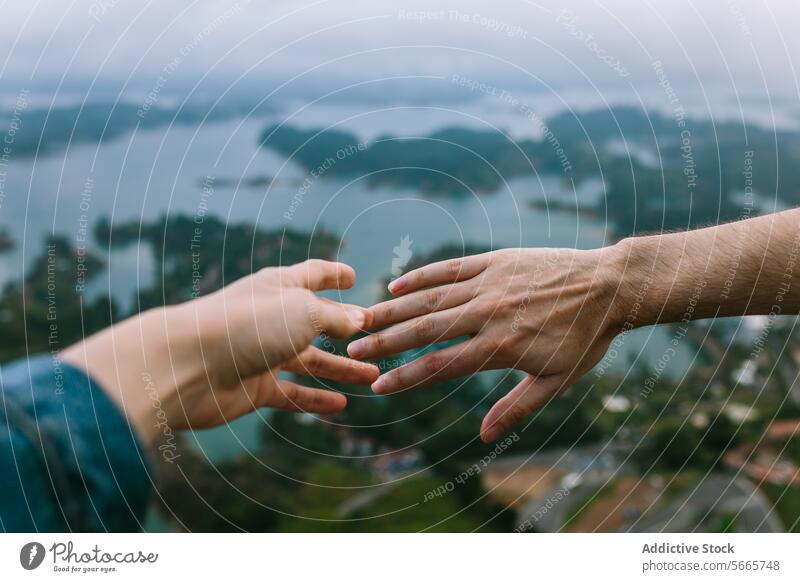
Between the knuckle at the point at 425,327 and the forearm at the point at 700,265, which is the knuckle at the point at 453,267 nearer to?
the knuckle at the point at 425,327

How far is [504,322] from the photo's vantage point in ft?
4.05

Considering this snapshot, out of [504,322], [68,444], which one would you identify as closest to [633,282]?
[504,322]

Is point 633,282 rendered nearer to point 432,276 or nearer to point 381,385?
point 432,276

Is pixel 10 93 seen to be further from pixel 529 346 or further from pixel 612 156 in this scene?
pixel 612 156

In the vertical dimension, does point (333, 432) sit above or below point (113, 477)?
below

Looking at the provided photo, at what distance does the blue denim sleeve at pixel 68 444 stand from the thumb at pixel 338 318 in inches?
20.2

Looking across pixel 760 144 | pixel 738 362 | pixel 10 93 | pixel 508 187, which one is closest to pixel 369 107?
pixel 508 187

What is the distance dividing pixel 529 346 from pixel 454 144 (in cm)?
52

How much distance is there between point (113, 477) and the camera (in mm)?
686

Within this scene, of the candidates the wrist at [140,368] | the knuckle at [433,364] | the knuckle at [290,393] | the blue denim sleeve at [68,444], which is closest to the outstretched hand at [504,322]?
the knuckle at [433,364]

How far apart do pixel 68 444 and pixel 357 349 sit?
63 centimetres

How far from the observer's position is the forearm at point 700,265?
125 cm

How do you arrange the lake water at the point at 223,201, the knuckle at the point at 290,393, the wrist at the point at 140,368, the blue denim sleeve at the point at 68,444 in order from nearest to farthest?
the blue denim sleeve at the point at 68,444
the wrist at the point at 140,368
the knuckle at the point at 290,393
the lake water at the point at 223,201

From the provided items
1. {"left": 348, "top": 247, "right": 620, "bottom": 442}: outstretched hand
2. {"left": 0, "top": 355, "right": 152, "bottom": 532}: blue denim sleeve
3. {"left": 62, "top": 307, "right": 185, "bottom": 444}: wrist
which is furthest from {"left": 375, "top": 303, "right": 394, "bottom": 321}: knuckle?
{"left": 0, "top": 355, "right": 152, "bottom": 532}: blue denim sleeve
